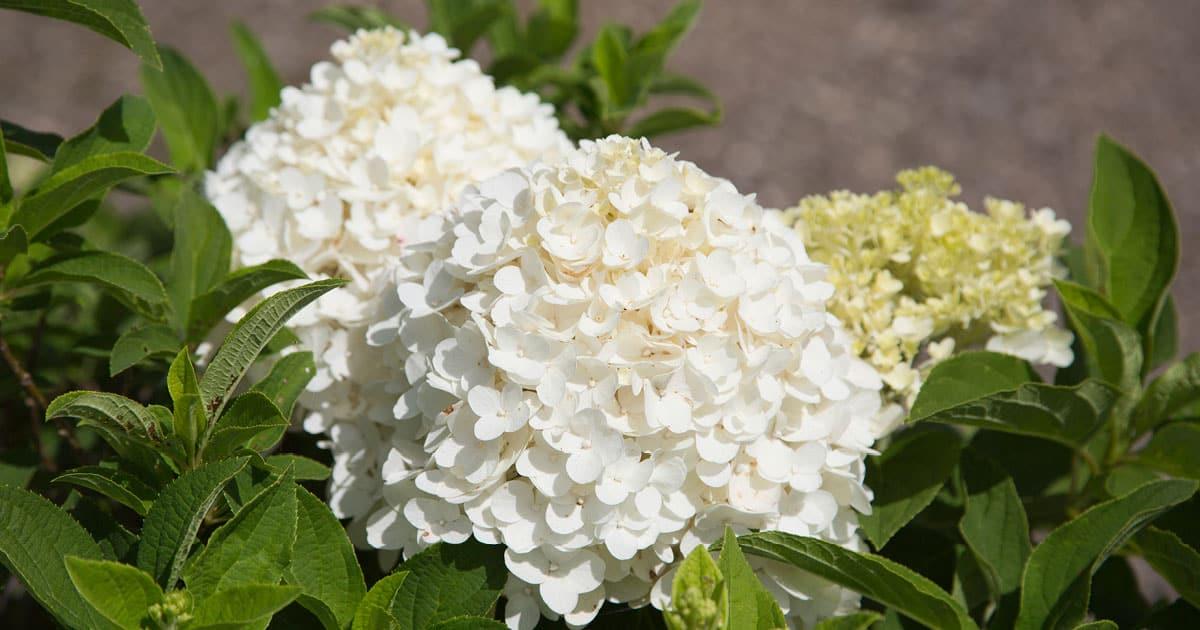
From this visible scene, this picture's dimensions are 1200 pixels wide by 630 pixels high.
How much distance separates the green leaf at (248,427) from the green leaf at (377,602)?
8.2 inches

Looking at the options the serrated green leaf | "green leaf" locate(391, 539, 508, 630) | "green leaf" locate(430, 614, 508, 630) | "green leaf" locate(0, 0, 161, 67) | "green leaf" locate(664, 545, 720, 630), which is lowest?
"green leaf" locate(391, 539, 508, 630)

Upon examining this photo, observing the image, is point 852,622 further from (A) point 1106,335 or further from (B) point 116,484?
(B) point 116,484

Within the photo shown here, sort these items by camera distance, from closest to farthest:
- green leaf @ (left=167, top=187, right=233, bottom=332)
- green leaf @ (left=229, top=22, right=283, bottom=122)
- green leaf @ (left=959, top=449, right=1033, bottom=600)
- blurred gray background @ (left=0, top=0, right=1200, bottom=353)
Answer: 1. green leaf @ (left=959, top=449, right=1033, bottom=600)
2. green leaf @ (left=167, top=187, right=233, bottom=332)
3. green leaf @ (left=229, top=22, right=283, bottom=122)
4. blurred gray background @ (left=0, top=0, right=1200, bottom=353)

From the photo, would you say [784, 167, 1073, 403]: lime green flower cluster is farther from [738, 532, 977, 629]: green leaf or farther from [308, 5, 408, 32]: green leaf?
[308, 5, 408, 32]: green leaf

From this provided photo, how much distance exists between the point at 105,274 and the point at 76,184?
136 millimetres

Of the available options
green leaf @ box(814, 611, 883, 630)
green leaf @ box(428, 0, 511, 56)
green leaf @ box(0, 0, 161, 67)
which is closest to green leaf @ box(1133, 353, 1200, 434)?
green leaf @ box(814, 611, 883, 630)

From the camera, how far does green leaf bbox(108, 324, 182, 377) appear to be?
1.33m

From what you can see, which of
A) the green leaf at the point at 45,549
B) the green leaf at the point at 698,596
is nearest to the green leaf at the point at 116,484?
the green leaf at the point at 45,549

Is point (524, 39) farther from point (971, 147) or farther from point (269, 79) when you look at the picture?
point (971, 147)

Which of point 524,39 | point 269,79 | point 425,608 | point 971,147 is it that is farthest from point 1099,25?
point 425,608

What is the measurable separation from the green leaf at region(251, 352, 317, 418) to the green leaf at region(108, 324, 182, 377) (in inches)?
6.3

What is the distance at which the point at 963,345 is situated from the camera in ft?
5.52

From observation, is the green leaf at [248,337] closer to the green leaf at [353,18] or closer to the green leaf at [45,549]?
the green leaf at [45,549]

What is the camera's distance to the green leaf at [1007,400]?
1.31 meters
